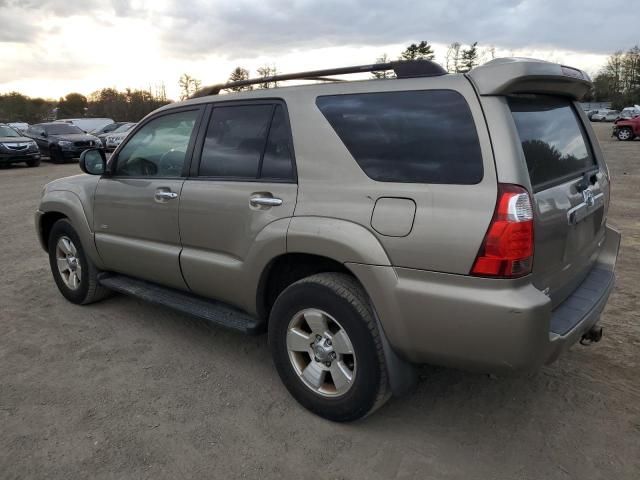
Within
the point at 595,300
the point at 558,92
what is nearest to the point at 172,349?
the point at 595,300

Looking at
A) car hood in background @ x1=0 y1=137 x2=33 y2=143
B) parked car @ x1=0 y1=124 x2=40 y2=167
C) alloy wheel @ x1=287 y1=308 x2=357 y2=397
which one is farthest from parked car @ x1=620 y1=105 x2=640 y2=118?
alloy wheel @ x1=287 y1=308 x2=357 y2=397

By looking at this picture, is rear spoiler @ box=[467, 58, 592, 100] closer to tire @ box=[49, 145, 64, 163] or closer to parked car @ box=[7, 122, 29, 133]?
tire @ box=[49, 145, 64, 163]

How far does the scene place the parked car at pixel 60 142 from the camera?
65.4ft

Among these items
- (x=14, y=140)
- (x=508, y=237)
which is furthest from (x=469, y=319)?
(x=14, y=140)

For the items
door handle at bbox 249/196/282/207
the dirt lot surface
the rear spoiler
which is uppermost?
the rear spoiler

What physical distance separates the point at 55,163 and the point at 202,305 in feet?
65.7

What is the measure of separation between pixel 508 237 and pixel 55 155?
21520 mm

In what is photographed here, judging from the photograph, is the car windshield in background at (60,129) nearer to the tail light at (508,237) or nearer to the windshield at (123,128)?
the windshield at (123,128)

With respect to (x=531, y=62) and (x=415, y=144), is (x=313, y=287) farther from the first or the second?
(x=531, y=62)

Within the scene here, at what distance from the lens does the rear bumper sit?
2.21 metres

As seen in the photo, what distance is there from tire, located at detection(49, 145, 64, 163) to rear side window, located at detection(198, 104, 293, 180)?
19216mm

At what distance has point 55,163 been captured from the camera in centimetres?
2066

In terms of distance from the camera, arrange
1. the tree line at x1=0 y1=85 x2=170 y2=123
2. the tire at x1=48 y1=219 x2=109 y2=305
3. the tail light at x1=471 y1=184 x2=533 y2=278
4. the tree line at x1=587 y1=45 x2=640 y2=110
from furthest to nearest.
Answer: the tree line at x1=587 y1=45 x2=640 y2=110 < the tree line at x1=0 y1=85 x2=170 y2=123 < the tire at x1=48 y1=219 x2=109 y2=305 < the tail light at x1=471 y1=184 x2=533 y2=278

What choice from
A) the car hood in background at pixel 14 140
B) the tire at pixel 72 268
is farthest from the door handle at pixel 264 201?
the car hood in background at pixel 14 140
